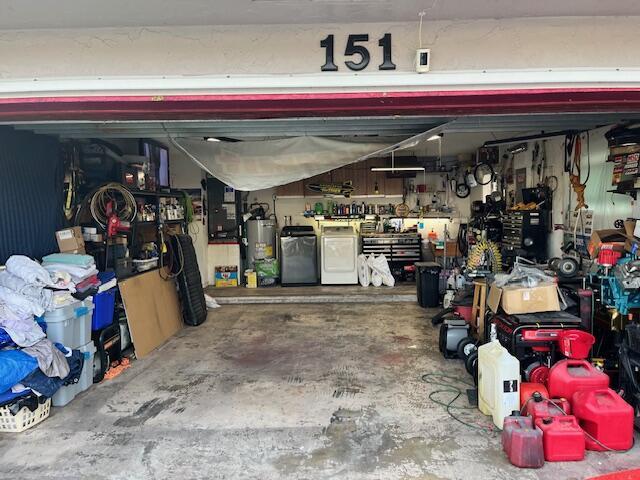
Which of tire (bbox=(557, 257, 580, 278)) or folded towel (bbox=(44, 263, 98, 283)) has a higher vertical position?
folded towel (bbox=(44, 263, 98, 283))

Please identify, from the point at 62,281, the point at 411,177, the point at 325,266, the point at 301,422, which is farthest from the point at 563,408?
the point at 411,177

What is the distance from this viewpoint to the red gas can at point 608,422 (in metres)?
2.54

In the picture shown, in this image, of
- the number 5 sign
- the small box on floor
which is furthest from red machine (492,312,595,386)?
the small box on floor

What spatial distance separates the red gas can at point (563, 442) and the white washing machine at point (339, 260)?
5.30 m

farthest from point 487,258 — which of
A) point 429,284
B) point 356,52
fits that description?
point 356,52

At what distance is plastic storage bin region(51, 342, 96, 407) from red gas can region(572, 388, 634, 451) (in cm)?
384

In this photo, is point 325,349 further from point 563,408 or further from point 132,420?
point 563,408

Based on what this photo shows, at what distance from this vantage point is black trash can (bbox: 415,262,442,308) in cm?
620

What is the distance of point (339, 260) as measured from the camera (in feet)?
25.3

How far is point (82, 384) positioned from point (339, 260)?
4845 millimetres

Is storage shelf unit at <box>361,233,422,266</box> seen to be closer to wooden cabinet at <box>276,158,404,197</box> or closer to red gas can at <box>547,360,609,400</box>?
wooden cabinet at <box>276,158,404,197</box>

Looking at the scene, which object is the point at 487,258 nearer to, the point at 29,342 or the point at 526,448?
the point at 526,448

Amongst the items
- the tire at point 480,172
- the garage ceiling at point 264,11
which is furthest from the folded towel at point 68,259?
the tire at point 480,172

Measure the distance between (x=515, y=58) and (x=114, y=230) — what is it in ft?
13.0
